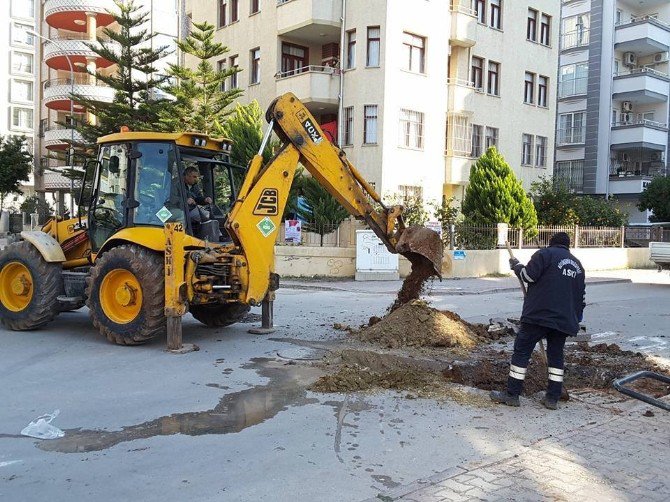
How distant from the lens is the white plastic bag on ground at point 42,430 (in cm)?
526

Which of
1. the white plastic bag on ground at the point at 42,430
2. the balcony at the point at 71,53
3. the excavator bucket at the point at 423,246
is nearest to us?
the white plastic bag on ground at the point at 42,430

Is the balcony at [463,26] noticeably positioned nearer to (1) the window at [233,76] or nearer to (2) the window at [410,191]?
(2) the window at [410,191]

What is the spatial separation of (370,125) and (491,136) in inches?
311

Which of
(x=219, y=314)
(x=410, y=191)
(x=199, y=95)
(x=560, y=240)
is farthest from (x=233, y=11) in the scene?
(x=560, y=240)

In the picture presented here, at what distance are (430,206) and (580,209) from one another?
816 centimetres

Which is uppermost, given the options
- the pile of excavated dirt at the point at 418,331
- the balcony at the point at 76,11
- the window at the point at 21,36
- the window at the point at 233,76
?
the window at the point at 21,36

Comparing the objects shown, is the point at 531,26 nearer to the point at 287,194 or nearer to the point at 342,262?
the point at 342,262

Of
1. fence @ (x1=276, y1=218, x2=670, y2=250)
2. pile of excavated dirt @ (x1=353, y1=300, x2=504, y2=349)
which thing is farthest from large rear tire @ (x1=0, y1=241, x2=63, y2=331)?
fence @ (x1=276, y1=218, x2=670, y2=250)

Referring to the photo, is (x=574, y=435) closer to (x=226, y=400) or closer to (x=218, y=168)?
(x=226, y=400)

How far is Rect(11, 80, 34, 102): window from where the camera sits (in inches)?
2435

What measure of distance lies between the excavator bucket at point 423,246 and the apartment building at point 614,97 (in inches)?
1290

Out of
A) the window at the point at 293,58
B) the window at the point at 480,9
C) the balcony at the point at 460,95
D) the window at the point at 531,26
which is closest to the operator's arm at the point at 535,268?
the balcony at the point at 460,95

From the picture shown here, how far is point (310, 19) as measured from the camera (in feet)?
88.0

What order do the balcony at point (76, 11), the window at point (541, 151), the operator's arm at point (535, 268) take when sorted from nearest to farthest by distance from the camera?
1. the operator's arm at point (535, 268)
2. the window at point (541, 151)
3. the balcony at point (76, 11)
